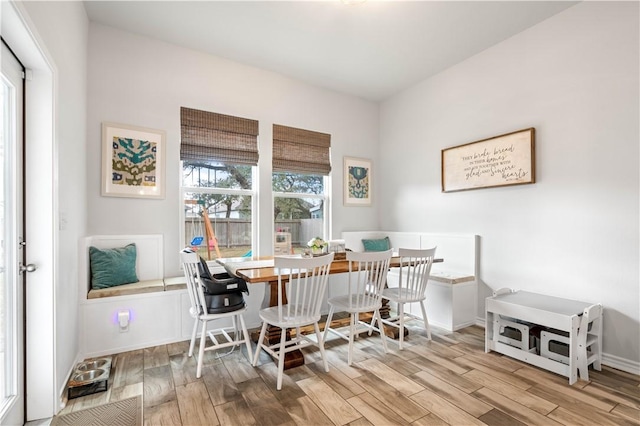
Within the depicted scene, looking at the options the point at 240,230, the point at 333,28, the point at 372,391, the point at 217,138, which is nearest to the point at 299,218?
the point at 240,230

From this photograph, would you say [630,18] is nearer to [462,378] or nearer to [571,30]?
[571,30]

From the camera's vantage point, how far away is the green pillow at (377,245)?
4.34 metres

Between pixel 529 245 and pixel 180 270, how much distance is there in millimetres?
3453

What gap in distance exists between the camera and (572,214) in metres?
2.70

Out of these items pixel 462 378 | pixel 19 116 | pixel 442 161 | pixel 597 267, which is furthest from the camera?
pixel 442 161

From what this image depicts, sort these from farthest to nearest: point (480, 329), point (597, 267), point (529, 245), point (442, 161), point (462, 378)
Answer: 1. point (442, 161)
2. point (480, 329)
3. point (529, 245)
4. point (597, 267)
5. point (462, 378)

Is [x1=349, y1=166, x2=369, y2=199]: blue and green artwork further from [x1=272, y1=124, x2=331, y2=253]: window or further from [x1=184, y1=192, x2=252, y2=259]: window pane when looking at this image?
[x1=184, y1=192, x2=252, y2=259]: window pane

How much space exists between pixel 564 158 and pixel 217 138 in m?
3.38

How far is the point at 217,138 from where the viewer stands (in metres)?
3.51

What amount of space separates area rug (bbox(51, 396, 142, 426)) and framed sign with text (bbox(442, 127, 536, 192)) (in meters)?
3.51

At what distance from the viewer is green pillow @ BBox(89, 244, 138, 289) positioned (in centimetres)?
270

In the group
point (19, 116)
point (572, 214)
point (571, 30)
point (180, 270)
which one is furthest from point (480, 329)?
point (19, 116)

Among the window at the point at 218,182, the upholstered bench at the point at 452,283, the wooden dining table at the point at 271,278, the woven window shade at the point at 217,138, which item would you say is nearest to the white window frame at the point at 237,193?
the window at the point at 218,182

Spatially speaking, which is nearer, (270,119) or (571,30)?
(571,30)
